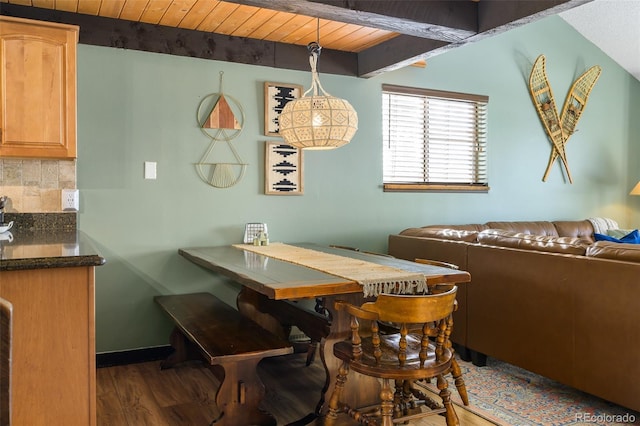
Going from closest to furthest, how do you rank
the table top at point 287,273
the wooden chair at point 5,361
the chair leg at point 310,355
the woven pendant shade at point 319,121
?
the wooden chair at point 5,361 < the table top at point 287,273 < the woven pendant shade at point 319,121 < the chair leg at point 310,355

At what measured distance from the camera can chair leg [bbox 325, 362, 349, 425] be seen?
7.72 ft

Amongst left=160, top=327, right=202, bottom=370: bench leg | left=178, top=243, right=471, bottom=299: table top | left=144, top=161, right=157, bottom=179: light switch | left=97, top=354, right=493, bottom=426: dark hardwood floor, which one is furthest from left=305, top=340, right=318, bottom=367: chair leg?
left=144, top=161, right=157, bottom=179: light switch

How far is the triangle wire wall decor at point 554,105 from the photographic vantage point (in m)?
5.43

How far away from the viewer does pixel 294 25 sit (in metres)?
3.67

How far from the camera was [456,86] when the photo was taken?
16.3ft

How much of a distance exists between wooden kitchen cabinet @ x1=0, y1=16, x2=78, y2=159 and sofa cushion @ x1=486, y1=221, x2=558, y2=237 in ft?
11.8

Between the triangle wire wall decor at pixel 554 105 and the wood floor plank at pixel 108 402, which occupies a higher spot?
the triangle wire wall decor at pixel 554 105

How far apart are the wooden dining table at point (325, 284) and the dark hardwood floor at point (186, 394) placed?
0.67 feet

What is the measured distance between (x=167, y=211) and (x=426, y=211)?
2.35 meters

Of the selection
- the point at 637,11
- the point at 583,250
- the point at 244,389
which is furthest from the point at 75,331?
the point at 637,11

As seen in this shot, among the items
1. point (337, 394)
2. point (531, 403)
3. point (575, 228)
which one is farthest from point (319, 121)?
point (575, 228)

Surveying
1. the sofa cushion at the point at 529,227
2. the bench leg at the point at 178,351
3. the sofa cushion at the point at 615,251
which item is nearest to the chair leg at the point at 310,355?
the bench leg at the point at 178,351

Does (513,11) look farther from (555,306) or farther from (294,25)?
(555,306)

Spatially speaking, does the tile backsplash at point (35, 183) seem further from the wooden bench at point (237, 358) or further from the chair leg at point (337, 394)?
the chair leg at point (337, 394)
